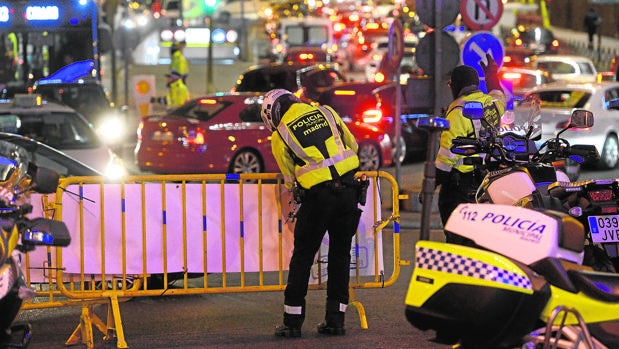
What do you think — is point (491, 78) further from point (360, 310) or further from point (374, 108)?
point (374, 108)

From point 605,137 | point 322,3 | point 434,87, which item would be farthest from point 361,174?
point 322,3

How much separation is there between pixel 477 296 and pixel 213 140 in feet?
45.4

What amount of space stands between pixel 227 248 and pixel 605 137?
12.7 m

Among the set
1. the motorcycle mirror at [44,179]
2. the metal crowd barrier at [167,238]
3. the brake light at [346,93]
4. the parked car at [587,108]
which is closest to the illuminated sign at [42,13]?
the brake light at [346,93]

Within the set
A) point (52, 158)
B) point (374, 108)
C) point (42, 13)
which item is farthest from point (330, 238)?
point (42, 13)

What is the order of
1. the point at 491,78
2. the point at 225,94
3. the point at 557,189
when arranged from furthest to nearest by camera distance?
the point at 225,94 → the point at 491,78 → the point at 557,189

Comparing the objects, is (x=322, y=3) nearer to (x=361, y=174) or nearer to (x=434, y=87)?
(x=434, y=87)

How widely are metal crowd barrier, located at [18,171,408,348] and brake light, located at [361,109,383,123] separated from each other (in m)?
12.1

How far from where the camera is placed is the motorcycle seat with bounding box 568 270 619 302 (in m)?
6.23

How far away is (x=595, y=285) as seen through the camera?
6262 mm

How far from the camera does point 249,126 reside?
19719mm

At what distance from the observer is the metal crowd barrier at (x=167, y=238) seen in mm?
9227

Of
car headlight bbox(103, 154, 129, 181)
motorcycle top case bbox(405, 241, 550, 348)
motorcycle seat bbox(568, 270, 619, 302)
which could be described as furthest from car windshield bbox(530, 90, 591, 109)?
motorcycle top case bbox(405, 241, 550, 348)

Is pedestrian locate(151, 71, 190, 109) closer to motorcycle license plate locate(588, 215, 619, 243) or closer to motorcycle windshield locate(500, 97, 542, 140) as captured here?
motorcycle windshield locate(500, 97, 542, 140)
